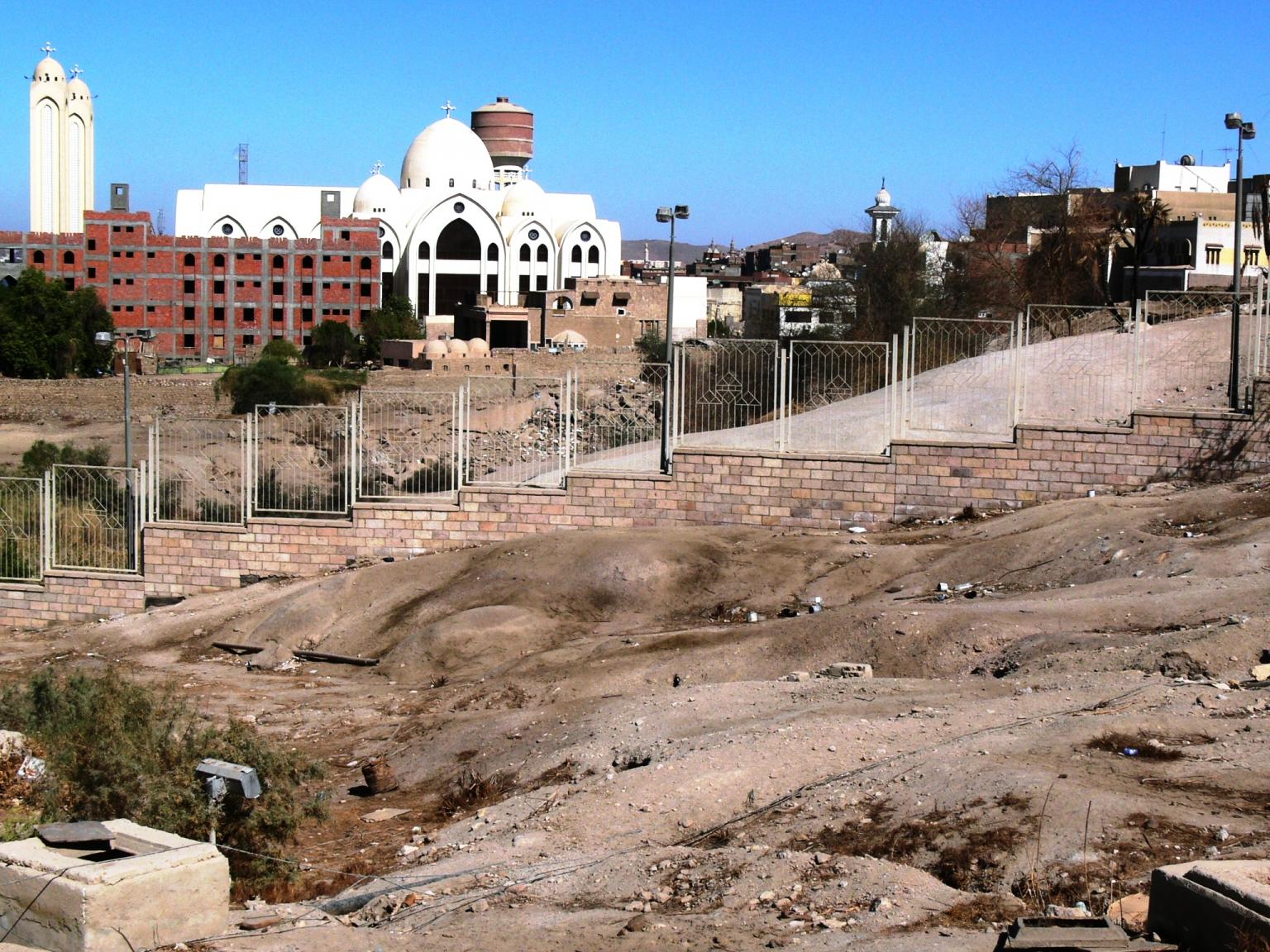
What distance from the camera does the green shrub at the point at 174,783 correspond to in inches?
310

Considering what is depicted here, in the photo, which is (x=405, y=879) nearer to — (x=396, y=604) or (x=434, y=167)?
(x=396, y=604)

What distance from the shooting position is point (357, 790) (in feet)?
32.3

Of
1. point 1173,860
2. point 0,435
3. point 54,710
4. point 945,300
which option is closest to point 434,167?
point 0,435

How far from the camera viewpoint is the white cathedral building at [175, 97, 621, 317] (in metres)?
67.5

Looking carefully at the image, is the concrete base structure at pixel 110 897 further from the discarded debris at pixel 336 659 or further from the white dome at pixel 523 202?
the white dome at pixel 523 202

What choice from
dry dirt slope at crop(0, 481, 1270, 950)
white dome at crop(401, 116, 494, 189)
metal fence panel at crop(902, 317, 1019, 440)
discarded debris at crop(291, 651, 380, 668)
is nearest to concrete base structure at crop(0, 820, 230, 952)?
dry dirt slope at crop(0, 481, 1270, 950)

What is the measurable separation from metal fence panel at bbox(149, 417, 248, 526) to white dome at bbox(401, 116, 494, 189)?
57.7 metres

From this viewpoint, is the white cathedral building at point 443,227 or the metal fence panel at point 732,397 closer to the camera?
the metal fence panel at point 732,397

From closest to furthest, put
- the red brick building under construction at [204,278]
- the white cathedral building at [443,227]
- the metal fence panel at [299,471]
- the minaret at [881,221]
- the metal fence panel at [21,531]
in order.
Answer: the metal fence panel at [299,471] → the metal fence panel at [21,531] → the minaret at [881,221] → the red brick building under construction at [204,278] → the white cathedral building at [443,227]

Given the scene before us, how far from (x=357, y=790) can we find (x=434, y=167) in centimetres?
6732

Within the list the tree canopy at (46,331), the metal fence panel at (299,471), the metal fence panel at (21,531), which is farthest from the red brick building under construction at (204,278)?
the metal fence panel at (299,471)

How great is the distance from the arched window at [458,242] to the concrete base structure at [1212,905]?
64937 millimetres

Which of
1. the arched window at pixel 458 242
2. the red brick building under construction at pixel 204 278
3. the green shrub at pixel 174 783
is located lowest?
the green shrub at pixel 174 783

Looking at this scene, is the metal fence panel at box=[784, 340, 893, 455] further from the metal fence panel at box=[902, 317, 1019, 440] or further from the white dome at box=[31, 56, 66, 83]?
the white dome at box=[31, 56, 66, 83]
